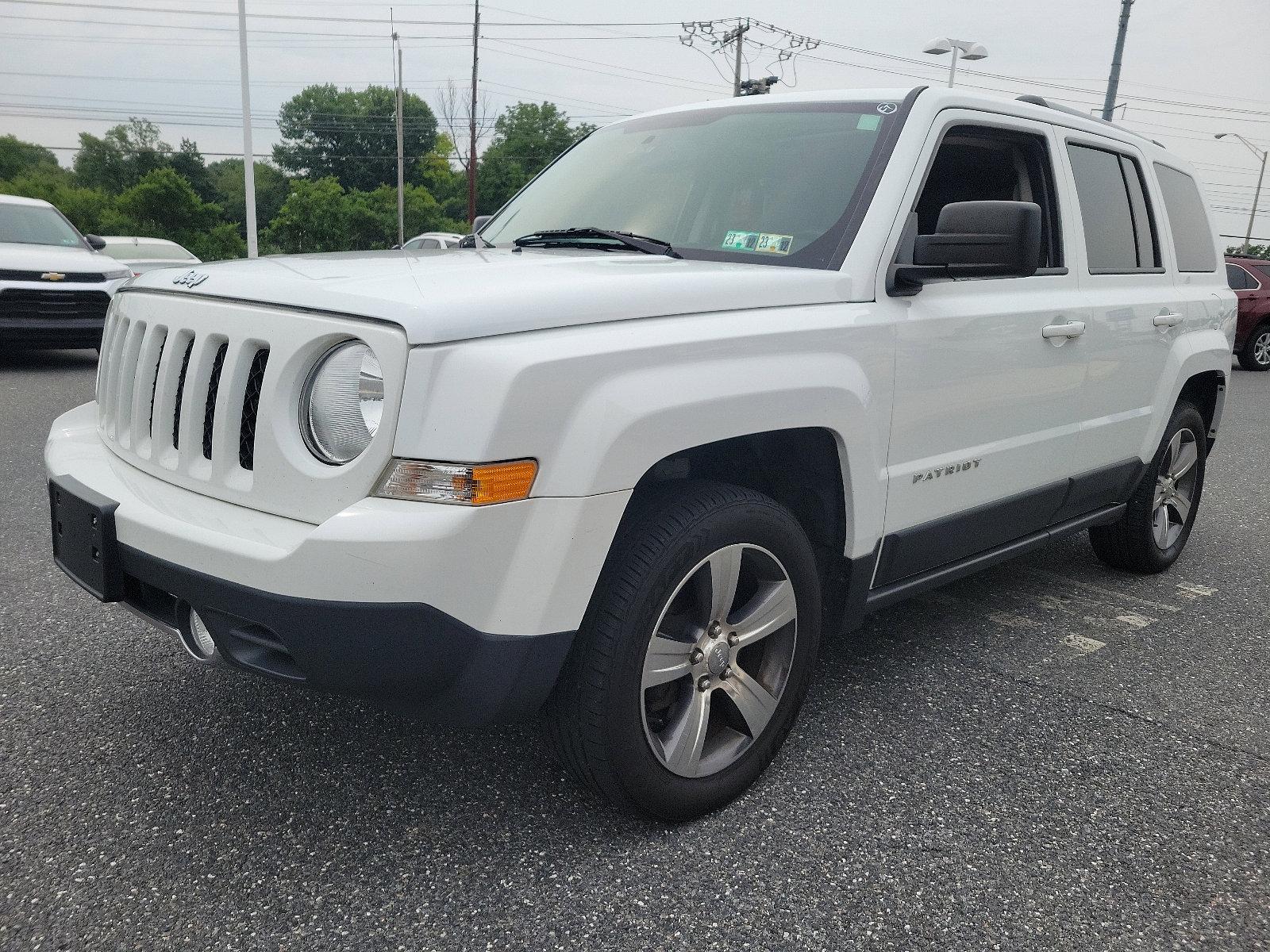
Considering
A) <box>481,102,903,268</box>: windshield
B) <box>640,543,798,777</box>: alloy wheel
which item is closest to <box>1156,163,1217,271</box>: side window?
<box>481,102,903,268</box>: windshield

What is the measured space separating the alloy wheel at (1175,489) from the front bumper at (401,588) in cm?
327

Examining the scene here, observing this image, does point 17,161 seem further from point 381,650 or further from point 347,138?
point 381,650

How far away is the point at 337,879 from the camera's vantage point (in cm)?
215

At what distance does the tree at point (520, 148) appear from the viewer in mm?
74750

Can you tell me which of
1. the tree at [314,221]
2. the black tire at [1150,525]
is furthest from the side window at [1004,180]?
the tree at [314,221]

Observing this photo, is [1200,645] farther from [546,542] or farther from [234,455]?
[234,455]

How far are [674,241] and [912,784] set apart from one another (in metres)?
1.63

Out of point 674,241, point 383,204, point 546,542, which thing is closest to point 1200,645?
point 674,241

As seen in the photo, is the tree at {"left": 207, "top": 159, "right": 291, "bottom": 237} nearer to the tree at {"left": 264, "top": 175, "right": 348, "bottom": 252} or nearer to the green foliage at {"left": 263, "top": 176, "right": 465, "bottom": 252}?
the green foliage at {"left": 263, "top": 176, "right": 465, "bottom": 252}

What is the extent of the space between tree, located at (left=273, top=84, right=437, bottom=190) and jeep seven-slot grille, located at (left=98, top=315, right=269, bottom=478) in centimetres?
7981

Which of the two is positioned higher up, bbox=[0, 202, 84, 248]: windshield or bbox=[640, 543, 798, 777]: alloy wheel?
bbox=[0, 202, 84, 248]: windshield

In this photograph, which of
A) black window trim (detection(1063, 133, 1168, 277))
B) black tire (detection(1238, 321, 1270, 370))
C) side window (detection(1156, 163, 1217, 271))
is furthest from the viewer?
black tire (detection(1238, 321, 1270, 370))

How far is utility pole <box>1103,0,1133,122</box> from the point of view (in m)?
18.6

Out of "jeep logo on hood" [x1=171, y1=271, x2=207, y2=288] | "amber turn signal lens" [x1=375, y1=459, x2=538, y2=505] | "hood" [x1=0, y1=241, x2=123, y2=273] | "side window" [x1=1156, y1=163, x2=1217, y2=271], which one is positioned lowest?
"hood" [x1=0, y1=241, x2=123, y2=273]
